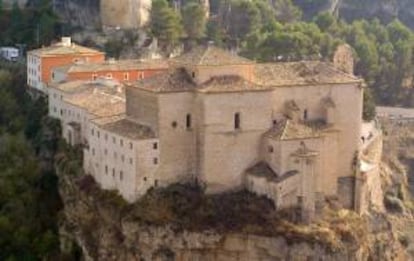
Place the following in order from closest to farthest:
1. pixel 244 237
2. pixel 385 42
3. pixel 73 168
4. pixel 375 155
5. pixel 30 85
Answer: pixel 244 237 < pixel 73 168 < pixel 375 155 < pixel 30 85 < pixel 385 42

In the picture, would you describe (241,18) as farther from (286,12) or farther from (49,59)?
(49,59)

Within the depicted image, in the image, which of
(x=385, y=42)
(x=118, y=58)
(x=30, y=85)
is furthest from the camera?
(x=385, y=42)

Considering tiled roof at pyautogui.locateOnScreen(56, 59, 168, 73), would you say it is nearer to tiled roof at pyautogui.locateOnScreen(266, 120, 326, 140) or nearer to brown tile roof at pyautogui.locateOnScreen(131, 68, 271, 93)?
brown tile roof at pyautogui.locateOnScreen(131, 68, 271, 93)

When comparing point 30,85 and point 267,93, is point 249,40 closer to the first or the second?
point 30,85

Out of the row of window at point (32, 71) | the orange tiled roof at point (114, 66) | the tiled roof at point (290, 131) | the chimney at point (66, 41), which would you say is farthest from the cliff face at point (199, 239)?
the chimney at point (66, 41)

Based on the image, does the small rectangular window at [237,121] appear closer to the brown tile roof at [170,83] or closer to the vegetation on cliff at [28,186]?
the brown tile roof at [170,83]

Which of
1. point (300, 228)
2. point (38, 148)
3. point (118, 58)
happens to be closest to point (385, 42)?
point (118, 58)
